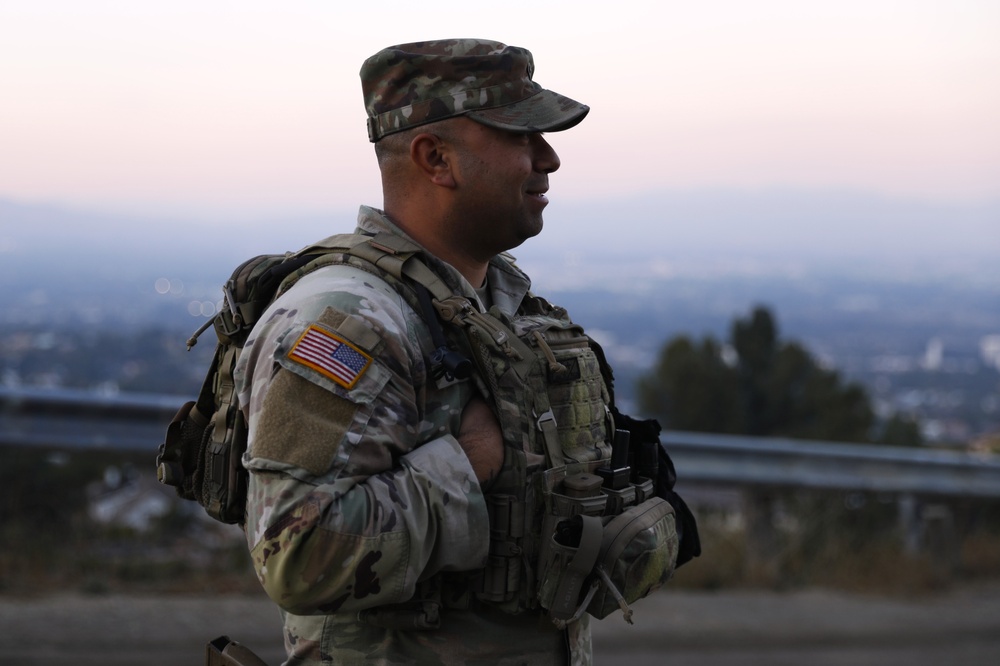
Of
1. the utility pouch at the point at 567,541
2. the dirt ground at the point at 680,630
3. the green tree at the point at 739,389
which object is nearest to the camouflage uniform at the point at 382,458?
the utility pouch at the point at 567,541

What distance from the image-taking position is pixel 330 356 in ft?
6.01

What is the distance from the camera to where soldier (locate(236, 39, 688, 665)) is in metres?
1.81

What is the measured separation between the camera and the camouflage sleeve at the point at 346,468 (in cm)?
179

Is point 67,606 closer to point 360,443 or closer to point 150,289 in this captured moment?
point 360,443

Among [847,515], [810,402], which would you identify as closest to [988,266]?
[810,402]

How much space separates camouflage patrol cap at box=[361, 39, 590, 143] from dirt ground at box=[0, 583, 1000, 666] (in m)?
3.38

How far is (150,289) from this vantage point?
21.2 m

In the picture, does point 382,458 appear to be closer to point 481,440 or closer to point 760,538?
point 481,440

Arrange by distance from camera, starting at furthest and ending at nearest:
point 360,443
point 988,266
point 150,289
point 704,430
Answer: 1. point 988,266
2. point 150,289
3. point 704,430
4. point 360,443

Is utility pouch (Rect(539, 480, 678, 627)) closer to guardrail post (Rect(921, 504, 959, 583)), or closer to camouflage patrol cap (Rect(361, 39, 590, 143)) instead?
camouflage patrol cap (Rect(361, 39, 590, 143))

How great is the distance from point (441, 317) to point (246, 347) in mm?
390

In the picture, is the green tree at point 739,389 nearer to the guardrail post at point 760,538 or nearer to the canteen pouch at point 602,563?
the guardrail post at point 760,538

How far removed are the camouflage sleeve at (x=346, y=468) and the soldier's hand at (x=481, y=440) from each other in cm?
8

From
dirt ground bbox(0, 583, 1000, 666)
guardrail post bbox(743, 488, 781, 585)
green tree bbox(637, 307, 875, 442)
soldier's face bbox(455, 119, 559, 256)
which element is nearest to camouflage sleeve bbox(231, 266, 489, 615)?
soldier's face bbox(455, 119, 559, 256)
